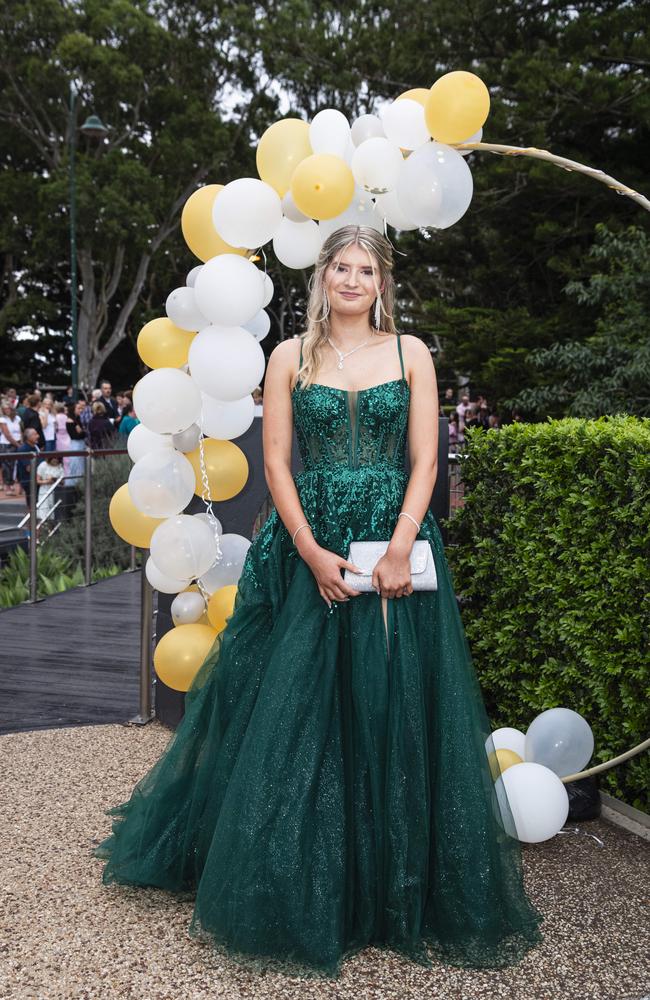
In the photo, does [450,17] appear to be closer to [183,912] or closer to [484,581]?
[484,581]

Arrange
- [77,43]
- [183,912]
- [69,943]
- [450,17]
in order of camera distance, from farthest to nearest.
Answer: [77,43] → [450,17] → [183,912] → [69,943]

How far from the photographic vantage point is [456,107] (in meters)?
3.22

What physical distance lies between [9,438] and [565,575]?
12936 mm

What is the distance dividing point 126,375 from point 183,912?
131 ft

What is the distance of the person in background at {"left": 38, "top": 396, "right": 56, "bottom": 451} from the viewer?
16297 mm

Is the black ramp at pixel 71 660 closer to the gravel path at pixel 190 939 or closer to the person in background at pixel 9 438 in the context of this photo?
the person in background at pixel 9 438

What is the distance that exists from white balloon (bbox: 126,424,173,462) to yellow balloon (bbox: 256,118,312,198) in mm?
1080

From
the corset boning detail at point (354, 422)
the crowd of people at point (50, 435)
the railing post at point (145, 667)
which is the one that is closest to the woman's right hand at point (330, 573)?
the corset boning detail at point (354, 422)

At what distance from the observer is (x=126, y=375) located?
41.5 m

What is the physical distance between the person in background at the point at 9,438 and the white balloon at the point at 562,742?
5794 millimetres

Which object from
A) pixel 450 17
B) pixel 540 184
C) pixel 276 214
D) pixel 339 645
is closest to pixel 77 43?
pixel 450 17

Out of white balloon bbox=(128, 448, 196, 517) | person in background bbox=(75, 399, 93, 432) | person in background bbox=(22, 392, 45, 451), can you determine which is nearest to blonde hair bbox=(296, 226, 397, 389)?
white balloon bbox=(128, 448, 196, 517)

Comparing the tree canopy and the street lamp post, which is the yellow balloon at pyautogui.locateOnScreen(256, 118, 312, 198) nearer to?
the tree canopy

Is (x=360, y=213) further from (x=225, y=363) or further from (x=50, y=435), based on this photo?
(x=50, y=435)
